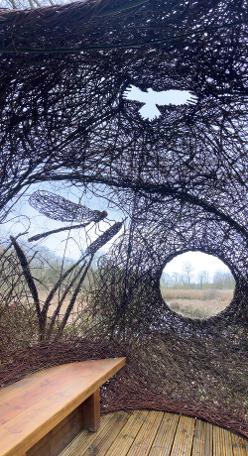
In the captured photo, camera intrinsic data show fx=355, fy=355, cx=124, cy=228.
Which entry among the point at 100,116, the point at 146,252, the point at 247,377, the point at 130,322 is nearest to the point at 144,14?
the point at 100,116

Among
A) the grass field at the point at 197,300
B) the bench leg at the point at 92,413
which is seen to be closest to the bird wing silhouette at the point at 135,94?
the grass field at the point at 197,300

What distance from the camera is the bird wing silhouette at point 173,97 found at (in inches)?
77.9

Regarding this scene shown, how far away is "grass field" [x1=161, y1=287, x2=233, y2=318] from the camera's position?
2.48 m

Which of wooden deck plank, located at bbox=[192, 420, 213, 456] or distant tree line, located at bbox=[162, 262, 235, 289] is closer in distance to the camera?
wooden deck plank, located at bbox=[192, 420, 213, 456]

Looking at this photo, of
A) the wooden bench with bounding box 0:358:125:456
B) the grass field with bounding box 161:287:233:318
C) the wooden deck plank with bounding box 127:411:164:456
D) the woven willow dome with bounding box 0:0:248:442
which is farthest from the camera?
the grass field with bounding box 161:287:233:318

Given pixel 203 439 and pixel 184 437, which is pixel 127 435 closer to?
pixel 184 437

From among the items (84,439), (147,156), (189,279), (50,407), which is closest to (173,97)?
(147,156)

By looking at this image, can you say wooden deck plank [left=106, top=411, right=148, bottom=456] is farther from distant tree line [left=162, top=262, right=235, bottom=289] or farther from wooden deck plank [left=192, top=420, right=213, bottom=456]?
distant tree line [left=162, top=262, right=235, bottom=289]

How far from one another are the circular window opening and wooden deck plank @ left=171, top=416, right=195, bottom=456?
2.22 ft

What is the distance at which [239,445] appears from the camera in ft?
6.74

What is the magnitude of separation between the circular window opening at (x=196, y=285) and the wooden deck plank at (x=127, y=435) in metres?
0.74

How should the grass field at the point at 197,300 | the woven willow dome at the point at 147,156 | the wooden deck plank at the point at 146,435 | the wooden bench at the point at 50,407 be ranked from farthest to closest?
the grass field at the point at 197,300
the wooden deck plank at the point at 146,435
the woven willow dome at the point at 147,156
the wooden bench at the point at 50,407

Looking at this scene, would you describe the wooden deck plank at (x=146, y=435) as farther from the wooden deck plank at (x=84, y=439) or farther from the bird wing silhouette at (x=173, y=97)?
the bird wing silhouette at (x=173, y=97)

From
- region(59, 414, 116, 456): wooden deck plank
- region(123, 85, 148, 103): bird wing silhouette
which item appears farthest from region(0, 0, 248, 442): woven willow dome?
region(59, 414, 116, 456): wooden deck plank
